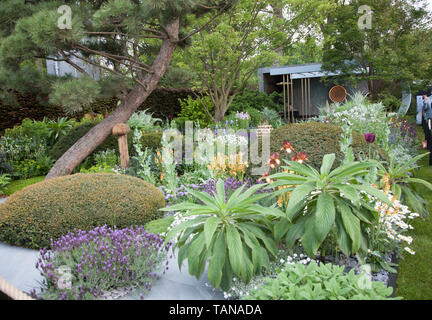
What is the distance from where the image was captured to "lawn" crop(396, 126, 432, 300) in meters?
2.47

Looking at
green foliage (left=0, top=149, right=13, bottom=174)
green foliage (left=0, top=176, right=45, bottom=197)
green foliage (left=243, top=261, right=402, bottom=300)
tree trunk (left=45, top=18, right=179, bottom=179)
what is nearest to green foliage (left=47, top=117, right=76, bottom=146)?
green foliage (left=0, top=149, right=13, bottom=174)

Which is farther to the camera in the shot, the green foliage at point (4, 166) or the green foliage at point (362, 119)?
the green foliage at point (4, 166)

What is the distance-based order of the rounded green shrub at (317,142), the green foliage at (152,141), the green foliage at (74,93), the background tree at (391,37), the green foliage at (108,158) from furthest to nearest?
1. the background tree at (391,37)
2. the green foliage at (152,141)
3. the green foliage at (108,158)
4. the green foliage at (74,93)
5. the rounded green shrub at (317,142)

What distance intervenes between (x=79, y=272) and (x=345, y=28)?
10606mm

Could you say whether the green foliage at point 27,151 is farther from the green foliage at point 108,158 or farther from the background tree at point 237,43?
the background tree at point 237,43

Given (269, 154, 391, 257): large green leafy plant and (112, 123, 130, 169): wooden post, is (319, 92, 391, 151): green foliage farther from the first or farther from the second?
(112, 123, 130, 169): wooden post

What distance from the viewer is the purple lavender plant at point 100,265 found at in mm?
2148

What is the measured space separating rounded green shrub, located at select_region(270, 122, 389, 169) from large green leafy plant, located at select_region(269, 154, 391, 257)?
1513 mm

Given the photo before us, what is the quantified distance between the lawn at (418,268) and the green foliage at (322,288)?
3.04ft

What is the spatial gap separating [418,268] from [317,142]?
168 centimetres

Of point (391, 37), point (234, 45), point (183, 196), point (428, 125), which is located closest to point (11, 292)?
point (183, 196)

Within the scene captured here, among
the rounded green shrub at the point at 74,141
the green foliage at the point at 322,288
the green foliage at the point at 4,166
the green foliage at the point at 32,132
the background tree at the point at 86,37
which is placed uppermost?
the background tree at the point at 86,37

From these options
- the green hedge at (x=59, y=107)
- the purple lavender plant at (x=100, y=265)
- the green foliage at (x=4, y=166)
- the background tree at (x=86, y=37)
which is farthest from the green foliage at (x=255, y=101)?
the purple lavender plant at (x=100, y=265)

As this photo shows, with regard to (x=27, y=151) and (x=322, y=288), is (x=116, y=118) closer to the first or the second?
(x=27, y=151)
